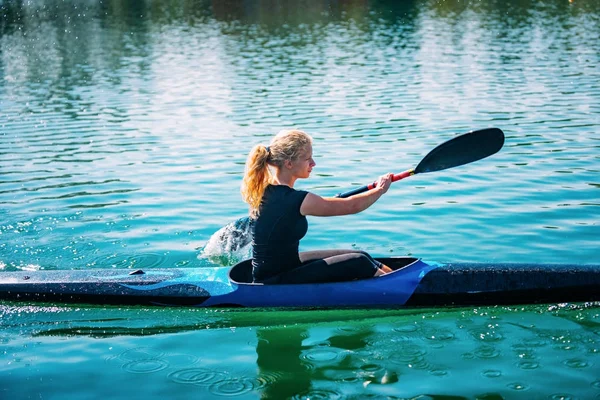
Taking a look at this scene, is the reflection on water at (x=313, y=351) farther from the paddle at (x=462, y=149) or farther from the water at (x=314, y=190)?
the paddle at (x=462, y=149)

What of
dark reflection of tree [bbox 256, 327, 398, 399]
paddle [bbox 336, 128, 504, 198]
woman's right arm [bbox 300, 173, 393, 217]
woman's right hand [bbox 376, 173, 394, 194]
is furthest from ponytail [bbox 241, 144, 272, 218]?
paddle [bbox 336, 128, 504, 198]

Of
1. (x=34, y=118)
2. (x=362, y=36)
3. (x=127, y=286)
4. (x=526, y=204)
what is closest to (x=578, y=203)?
(x=526, y=204)

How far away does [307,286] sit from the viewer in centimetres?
641

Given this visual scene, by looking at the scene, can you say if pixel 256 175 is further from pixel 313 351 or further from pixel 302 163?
pixel 313 351

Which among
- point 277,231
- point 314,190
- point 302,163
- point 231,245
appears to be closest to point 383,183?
point 302,163

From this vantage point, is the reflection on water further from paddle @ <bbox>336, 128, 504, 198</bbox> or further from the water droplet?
paddle @ <bbox>336, 128, 504, 198</bbox>

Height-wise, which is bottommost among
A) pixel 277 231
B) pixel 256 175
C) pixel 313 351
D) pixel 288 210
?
pixel 313 351

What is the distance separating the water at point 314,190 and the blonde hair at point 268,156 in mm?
1132

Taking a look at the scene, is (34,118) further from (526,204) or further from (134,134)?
(526,204)

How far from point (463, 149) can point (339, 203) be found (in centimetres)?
164

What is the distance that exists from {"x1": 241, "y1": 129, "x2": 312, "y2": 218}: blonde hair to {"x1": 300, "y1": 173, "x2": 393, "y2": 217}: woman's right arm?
35 centimetres

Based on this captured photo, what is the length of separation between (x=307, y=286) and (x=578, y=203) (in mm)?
4544

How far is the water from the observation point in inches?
216

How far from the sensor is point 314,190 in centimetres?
1077
